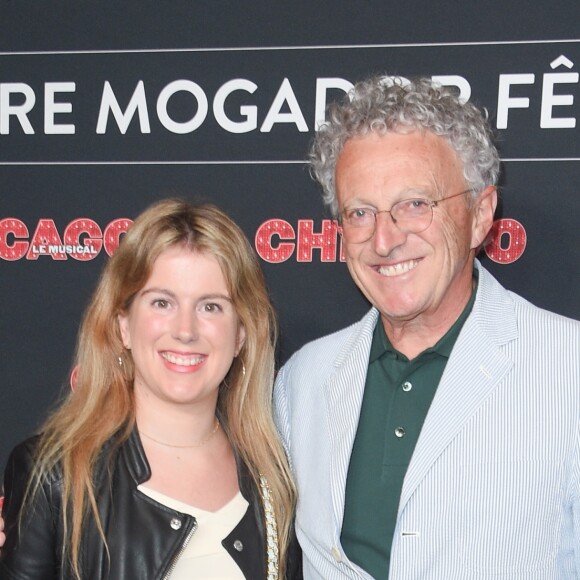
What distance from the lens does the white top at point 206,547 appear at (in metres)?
1.65

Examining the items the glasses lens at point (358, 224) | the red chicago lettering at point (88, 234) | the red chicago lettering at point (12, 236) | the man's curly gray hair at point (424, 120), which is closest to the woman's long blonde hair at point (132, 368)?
the glasses lens at point (358, 224)

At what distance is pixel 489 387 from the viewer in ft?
5.27

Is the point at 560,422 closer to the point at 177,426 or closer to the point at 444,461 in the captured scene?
the point at 444,461

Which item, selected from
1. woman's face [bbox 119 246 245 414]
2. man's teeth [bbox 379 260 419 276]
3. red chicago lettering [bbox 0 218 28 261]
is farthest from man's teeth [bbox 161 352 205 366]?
red chicago lettering [bbox 0 218 28 261]

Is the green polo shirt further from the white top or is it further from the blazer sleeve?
the blazer sleeve

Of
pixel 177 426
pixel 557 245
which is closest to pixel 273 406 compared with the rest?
pixel 177 426

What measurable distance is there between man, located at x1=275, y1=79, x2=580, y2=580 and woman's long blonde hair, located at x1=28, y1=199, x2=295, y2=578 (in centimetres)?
12

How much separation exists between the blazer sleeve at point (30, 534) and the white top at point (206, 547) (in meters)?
0.20

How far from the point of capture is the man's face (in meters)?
1.67

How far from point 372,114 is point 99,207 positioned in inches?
40.4

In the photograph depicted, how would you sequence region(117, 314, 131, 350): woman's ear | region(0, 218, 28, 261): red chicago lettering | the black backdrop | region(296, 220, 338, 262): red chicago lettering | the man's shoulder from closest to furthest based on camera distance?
the man's shoulder < region(117, 314, 131, 350): woman's ear < the black backdrop < region(296, 220, 338, 262): red chicago lettering < region(0, 218, 28, 261): red chicago lettering

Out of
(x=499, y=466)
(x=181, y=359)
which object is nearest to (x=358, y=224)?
(x=181, y=359)

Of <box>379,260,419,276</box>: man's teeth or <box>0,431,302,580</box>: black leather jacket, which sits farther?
<box>379,260,419,276</box>: man's teeth

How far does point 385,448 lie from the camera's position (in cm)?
170
